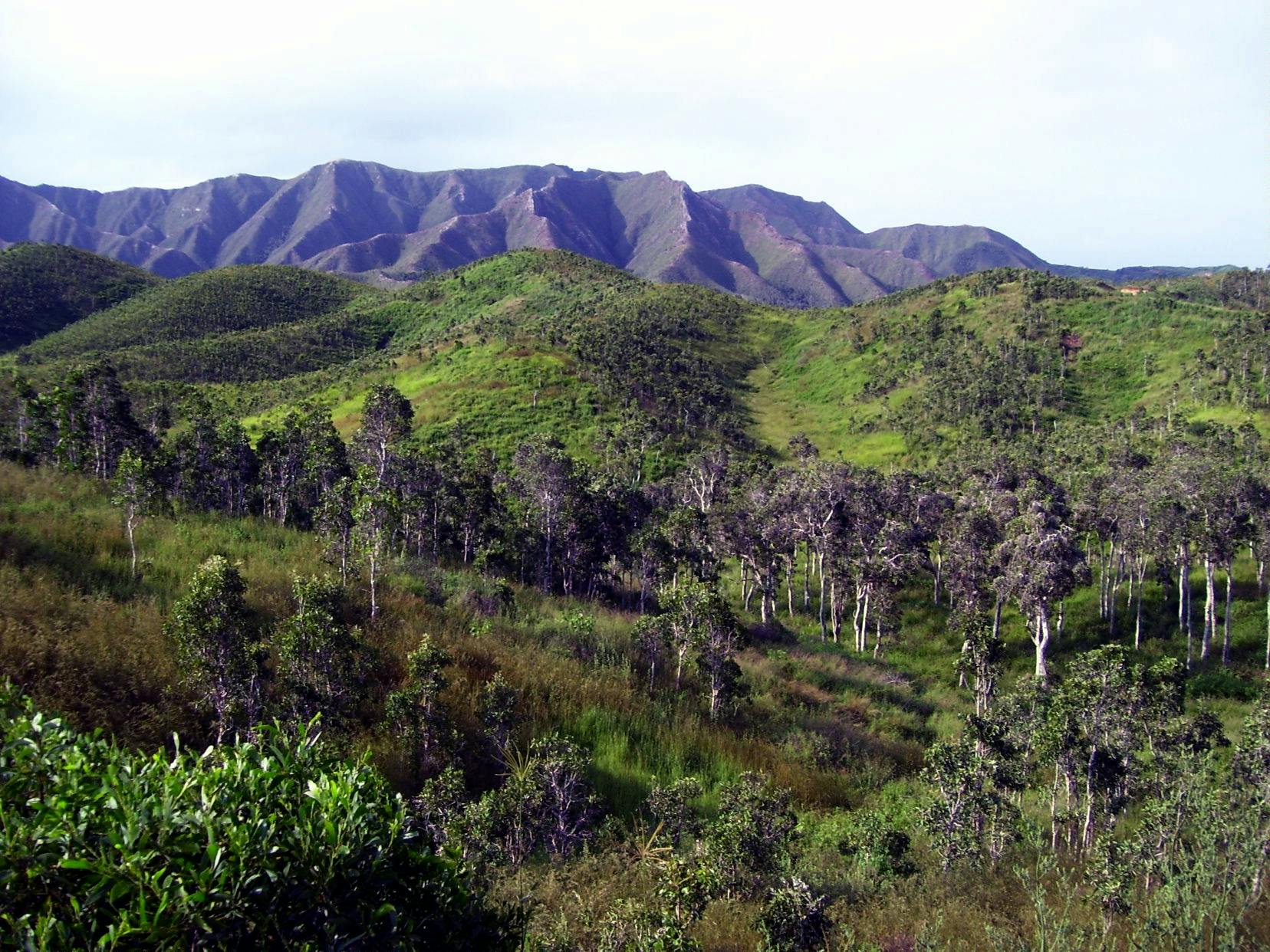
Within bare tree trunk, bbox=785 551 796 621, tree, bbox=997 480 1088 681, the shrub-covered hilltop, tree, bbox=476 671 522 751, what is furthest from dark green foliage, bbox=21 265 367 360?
tree, bbox=997 480 1088 681

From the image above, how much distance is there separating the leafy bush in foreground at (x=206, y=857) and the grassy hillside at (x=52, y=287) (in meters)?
148

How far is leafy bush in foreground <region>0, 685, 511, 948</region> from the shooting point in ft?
8.94

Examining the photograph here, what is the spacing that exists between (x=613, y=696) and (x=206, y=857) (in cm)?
1139

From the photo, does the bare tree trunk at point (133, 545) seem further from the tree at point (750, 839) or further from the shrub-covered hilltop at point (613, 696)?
the tree at point (750, 839)

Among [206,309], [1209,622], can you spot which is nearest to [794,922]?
[1209,622]

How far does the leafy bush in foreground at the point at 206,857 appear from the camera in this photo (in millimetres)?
2725

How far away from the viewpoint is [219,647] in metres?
8.99

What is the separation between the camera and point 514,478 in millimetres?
44594

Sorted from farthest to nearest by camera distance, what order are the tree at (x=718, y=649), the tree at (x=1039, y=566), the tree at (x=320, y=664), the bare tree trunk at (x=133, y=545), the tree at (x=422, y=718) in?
1. the tree at (x=1039, y=566)
2. the tree at (x=718, y=649)
3. the bare tree trunk at (x=133, y=545)
4. the tree at (x=422, y=718)
5. the tree at (x=320, y=664)

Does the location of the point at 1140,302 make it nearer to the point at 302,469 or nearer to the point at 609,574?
the point at 609,574

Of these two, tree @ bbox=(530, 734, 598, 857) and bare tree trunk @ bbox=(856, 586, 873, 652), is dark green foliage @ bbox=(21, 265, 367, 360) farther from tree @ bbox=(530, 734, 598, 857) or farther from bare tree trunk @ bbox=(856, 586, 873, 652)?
tree @ bbox=(530, 734, 598, 857)

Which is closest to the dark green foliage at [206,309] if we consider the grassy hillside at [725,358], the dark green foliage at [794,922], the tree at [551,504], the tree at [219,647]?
the grassy hillside at [725,358]

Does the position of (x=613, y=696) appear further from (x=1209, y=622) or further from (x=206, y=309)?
(x=206, y=309)

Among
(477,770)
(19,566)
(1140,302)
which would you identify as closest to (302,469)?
(19,566)
